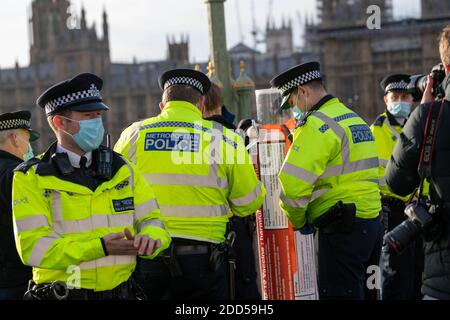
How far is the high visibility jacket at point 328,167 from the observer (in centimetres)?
627

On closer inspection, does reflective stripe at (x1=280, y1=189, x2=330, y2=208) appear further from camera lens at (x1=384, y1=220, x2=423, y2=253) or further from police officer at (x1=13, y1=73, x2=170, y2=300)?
camera lens at (x1=384, y1=220, x2=423, y2=253)

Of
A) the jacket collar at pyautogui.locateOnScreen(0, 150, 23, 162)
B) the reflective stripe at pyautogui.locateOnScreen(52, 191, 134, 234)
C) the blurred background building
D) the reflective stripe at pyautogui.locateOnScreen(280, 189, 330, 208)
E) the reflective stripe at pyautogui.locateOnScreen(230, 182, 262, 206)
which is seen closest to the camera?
the reflective stripe at pyautogui.locateOnScreen(52, 191, 134, 234)

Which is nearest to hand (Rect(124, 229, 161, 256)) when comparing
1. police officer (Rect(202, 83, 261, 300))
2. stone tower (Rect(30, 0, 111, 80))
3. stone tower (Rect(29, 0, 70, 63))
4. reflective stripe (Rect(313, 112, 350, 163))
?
police officer (Rect(202, 83, 261, 300))

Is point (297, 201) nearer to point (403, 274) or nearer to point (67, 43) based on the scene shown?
point (403, 274)

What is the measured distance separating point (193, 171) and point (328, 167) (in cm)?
93

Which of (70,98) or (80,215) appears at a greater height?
(70,98)

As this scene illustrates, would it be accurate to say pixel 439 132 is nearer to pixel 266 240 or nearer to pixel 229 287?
pixel 229 287

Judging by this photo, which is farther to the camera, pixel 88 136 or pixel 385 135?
pixel 385 135

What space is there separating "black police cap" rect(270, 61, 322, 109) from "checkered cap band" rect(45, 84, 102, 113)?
1.71 meters

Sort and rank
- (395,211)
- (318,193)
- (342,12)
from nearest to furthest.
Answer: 1. (318,193)
2. (395,211)
3. (342,12)

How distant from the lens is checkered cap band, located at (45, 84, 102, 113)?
5.06 m

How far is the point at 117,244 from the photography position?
4.74 meters

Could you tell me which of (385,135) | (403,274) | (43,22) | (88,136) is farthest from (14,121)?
(43,22)

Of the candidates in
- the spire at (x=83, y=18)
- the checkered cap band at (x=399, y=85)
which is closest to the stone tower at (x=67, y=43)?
the spire at (x=83, y=18)
